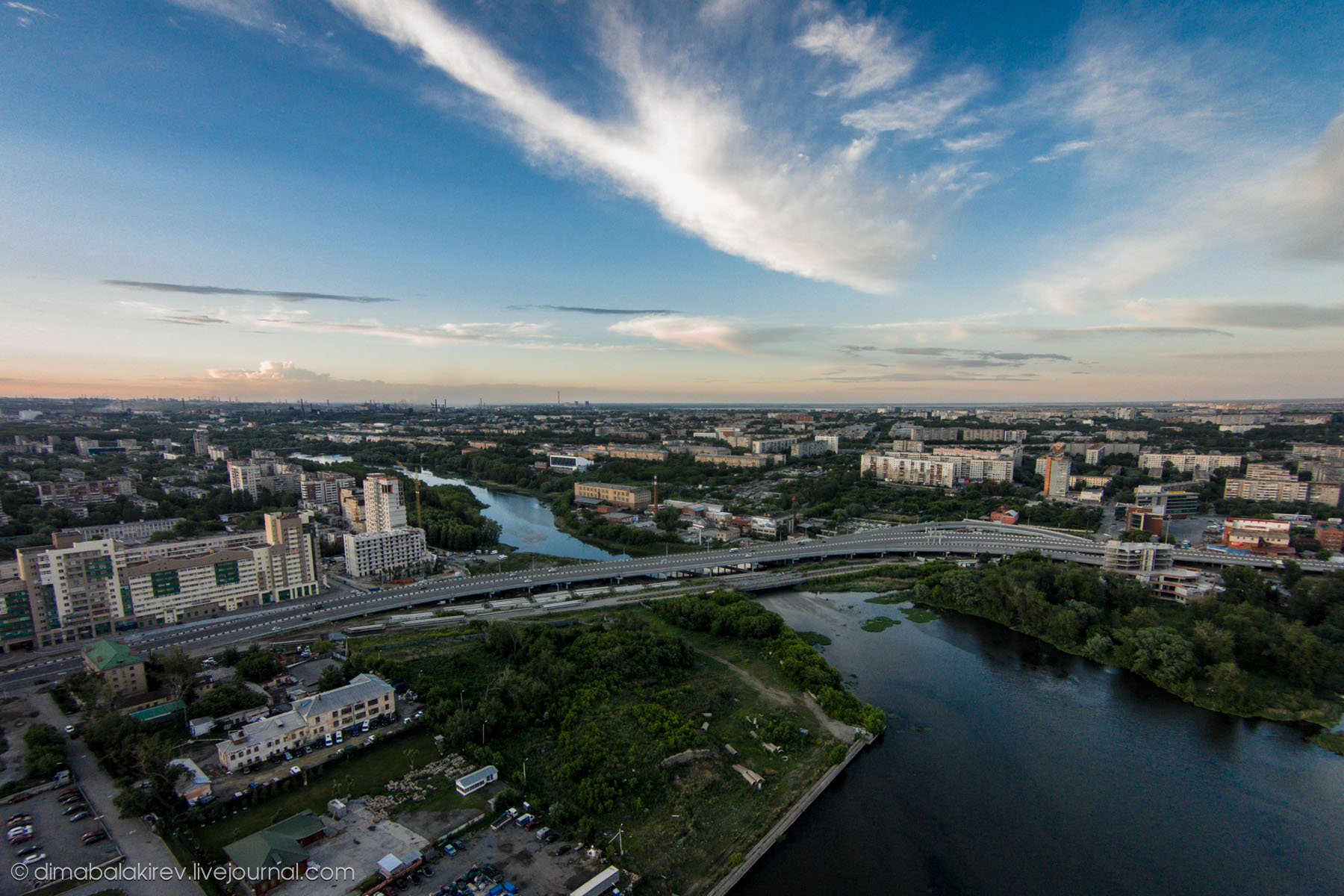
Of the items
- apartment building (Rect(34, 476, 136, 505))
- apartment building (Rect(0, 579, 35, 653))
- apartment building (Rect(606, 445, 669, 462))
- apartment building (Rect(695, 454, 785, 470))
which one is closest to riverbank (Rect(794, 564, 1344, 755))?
apartment building (Rect(0, 579, 35, 653))

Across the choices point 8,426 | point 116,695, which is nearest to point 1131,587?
point 116,695

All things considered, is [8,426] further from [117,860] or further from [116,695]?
[117,860]

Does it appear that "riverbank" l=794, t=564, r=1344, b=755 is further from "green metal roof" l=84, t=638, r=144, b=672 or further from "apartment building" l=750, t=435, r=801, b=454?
"apartment building" l=750, t=435, r=801, b=454

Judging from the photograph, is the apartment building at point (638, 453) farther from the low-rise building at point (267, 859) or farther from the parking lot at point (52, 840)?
the low-rise building at point (267, 859)

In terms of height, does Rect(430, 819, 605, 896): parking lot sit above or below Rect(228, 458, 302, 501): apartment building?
below

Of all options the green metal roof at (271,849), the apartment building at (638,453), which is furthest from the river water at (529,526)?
the green metal roof at (271,849)

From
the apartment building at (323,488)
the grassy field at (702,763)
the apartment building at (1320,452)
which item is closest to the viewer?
the grassy field at (702,763)

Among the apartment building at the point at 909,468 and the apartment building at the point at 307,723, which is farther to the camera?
the apartment building at the point at 909,468
